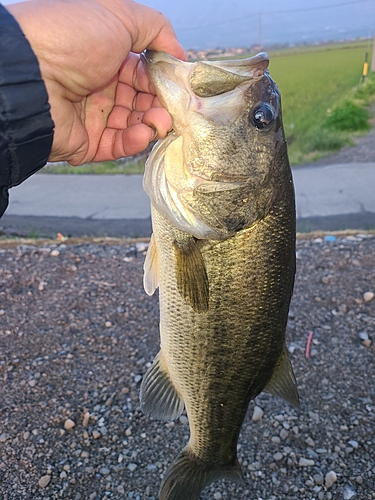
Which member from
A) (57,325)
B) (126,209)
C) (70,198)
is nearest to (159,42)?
(57,325)

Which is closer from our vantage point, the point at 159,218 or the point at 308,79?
the point at 159,218

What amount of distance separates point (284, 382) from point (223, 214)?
2.40 ft

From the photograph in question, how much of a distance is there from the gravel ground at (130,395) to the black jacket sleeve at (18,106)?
1736mm

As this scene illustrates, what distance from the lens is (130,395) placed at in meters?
2.98

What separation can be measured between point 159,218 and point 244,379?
69 centimetres

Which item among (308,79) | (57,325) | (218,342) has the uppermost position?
(218,342)

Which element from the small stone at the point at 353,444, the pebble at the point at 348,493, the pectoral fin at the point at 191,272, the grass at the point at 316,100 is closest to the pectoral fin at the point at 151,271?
the pectoral fin at the point at 191,272

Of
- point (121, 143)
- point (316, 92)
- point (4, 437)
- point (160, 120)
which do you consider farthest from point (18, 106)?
point (316, 92)

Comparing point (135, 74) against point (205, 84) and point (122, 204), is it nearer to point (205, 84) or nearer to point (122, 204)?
point (205, 84)

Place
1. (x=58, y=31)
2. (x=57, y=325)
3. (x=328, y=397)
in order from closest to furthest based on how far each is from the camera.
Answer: (x=58, y=31), (x=328, y=397), (x=57, y=325)

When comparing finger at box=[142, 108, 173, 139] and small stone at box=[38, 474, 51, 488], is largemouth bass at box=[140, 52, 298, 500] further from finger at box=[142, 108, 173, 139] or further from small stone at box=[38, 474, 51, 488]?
small stone at box=[38, 474, 51, 488]

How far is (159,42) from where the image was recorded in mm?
1630

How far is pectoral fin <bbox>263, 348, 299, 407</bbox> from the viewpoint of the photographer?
1.79 metres

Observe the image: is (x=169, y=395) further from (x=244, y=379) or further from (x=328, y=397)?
(x=328, y=397)
